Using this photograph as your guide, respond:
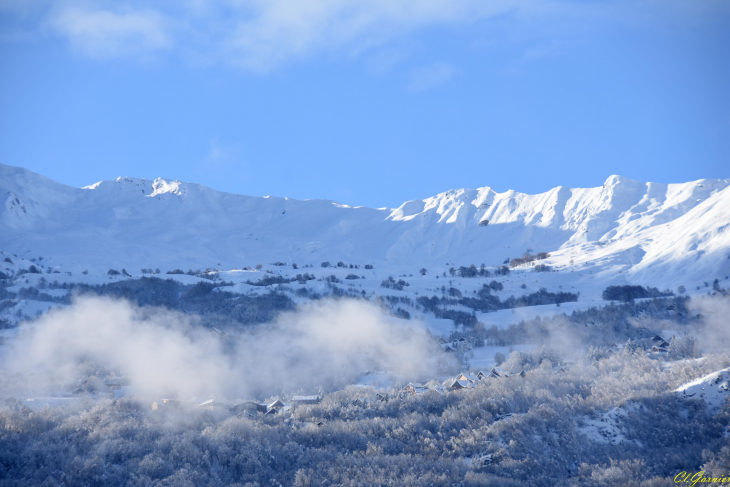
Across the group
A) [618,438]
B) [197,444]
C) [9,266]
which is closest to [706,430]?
[618,438]

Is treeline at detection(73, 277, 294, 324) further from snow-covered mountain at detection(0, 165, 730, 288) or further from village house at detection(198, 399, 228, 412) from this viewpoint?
snow-covered mountain at detection(0, 165, 730, 288)

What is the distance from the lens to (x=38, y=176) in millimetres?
169000

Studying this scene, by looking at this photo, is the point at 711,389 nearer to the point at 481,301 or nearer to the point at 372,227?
the point at 481,301

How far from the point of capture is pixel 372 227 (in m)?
155

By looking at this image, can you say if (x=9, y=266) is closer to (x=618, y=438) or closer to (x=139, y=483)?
(x=139, y=483)

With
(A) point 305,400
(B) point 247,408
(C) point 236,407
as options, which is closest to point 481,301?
(A) point 305,400

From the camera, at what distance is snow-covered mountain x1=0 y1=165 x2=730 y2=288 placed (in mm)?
89562

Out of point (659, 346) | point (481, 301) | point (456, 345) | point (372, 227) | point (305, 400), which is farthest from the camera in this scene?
point (372, 227)

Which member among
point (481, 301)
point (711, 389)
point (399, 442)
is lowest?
point (399, 442)

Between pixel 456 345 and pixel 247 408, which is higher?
pixel 247 408

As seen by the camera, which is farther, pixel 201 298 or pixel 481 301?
pixel 481 301

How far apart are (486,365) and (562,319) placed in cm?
1603

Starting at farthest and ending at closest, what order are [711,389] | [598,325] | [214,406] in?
1. [598,325]
2. [214,406]
3. [711,389]

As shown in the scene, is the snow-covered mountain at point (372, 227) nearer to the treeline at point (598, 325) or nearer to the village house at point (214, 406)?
the treeline at point (598, 325)
